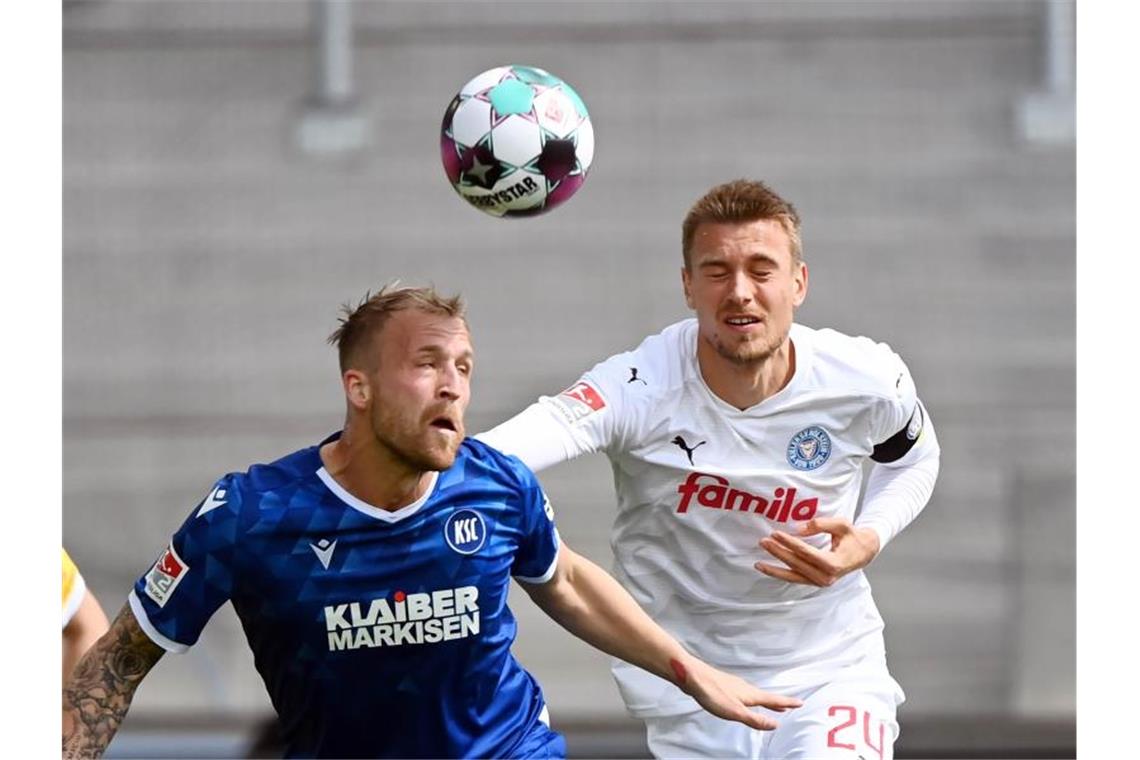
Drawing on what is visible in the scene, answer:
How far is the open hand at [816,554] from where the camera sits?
14.6 feet

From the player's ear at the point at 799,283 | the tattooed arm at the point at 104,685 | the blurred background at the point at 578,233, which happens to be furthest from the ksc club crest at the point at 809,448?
the blurred background at the point at 578,233

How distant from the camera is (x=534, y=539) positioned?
4.14 meters

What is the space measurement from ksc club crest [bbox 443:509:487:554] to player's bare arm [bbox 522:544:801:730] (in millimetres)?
240

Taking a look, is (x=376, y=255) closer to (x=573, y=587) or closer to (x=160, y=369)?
(x=160, y=369)

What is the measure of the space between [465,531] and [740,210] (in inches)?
52.9

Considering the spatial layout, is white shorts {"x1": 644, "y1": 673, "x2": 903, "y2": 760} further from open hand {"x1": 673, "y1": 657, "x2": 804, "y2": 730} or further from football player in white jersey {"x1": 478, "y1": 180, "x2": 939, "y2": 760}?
open hand {"x1": 673, "y1": 657, "x2": 804, "y2": 730}

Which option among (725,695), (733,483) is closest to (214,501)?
(725,695)

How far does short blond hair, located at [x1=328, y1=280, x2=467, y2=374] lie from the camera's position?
399 cm

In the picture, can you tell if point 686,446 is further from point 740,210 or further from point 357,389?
point 357,389

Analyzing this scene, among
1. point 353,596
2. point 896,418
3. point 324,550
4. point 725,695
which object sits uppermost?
point 896,418

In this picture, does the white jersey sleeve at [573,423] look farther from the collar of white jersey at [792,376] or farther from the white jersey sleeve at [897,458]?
the white jersey sleeve at [897,458]

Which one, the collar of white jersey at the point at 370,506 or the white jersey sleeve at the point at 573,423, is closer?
the collar of white jersey at the point at 370,506

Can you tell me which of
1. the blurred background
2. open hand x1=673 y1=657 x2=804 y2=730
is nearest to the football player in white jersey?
open hand x1=673 y1=657 x2=804 y2=730

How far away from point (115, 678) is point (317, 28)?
9047 mm
